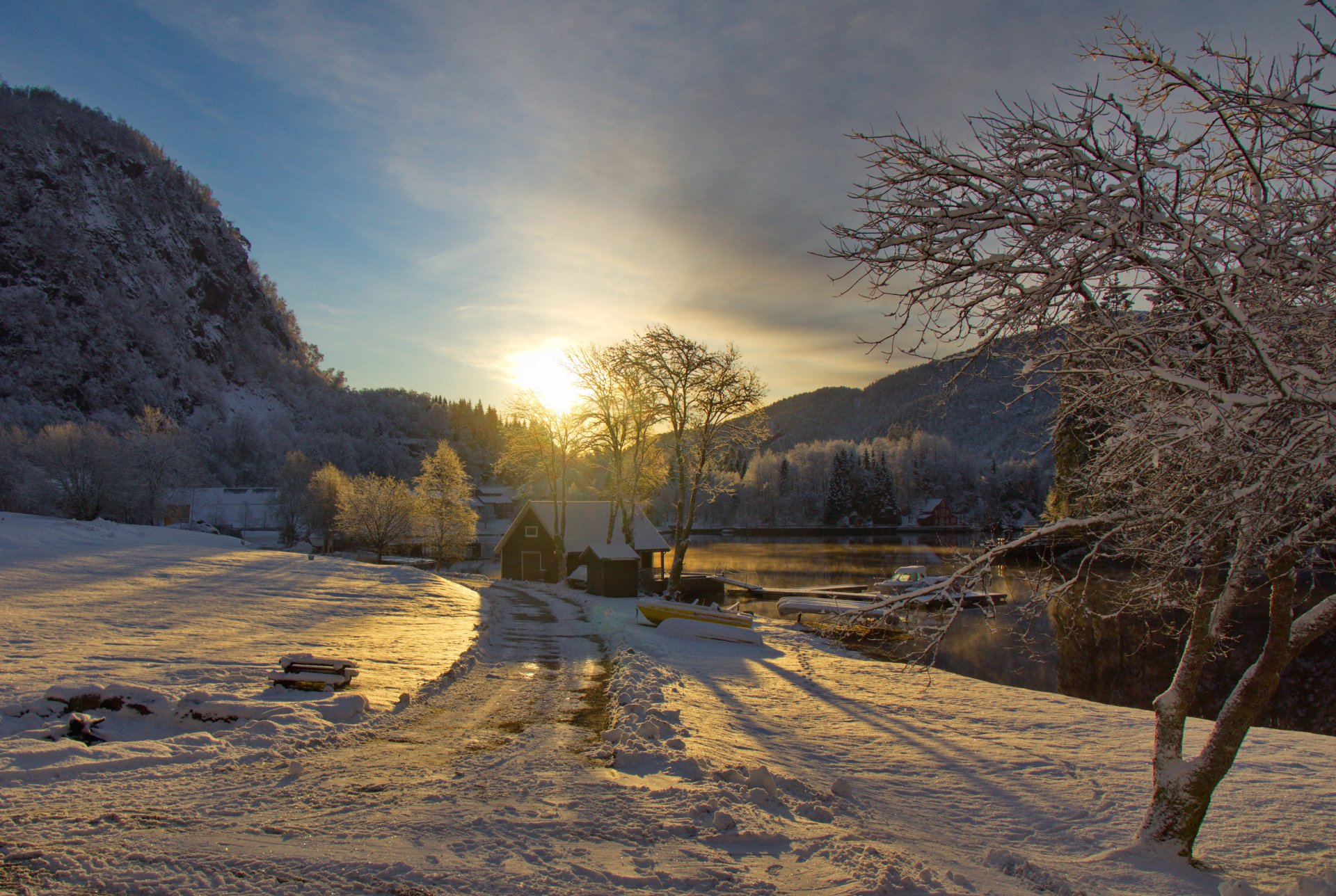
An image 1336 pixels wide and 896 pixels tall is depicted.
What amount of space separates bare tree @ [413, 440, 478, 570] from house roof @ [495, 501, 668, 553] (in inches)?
525

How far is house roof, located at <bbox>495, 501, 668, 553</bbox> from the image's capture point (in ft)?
143

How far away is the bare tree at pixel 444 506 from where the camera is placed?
197 feet

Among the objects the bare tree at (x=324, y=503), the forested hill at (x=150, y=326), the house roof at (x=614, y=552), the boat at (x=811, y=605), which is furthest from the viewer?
the forested hill at (x=150, y=326)

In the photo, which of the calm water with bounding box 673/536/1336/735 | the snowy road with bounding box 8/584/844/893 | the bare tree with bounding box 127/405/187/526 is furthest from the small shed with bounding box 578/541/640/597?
the bare tree with bounding box 127/405/187/526

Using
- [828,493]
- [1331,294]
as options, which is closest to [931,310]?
[1331,294]

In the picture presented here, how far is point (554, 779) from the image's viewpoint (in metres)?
7.48

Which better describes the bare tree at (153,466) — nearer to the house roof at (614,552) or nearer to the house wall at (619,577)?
the house roof at (614,552)

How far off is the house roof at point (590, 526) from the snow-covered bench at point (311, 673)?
101 ft

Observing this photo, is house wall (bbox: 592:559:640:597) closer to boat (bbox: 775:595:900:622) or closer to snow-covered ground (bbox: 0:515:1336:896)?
boat (bbox: 775:595:900:622)

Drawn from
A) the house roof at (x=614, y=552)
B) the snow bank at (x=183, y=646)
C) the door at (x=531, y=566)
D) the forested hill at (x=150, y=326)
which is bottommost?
the door at (x=531, y=566)

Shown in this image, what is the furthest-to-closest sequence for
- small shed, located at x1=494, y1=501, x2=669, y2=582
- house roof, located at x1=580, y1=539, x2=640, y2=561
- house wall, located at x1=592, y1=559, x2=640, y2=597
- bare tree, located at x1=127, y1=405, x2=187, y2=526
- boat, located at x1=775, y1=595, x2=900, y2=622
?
1. bare tree, located at x1=127, y1=405, x2=187, y2=526
2. small shed, located at x1=494, y1=501, x2=669, y2=582
3. boat, located at x1=775, y1=595, x2=900, y2=622
4. house roof, located at x1=580, y1=539, x2=640, y2=561
5. house wall, located at x1=592, y1=559, x2=640, y2=597

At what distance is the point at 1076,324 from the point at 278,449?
137 meters

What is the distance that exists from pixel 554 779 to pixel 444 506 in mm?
55742

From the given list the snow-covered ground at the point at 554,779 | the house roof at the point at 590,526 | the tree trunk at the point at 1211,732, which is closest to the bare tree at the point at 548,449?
the house roof at the point at 590,526
